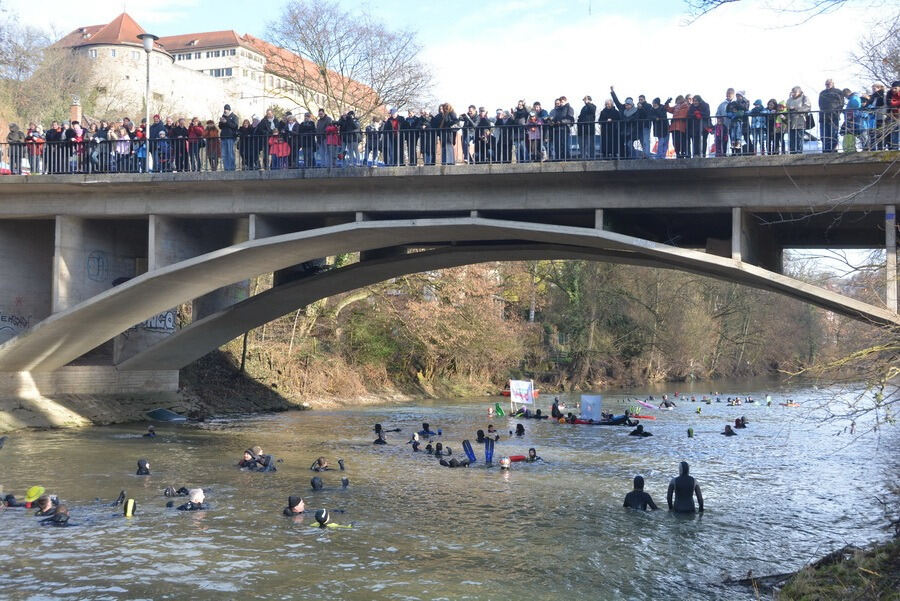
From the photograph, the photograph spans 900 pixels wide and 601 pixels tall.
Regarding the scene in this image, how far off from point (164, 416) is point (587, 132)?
18.2 meters

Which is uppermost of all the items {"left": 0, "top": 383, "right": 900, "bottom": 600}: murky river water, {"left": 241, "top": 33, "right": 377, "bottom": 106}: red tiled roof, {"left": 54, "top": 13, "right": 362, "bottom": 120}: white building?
{"left": 54, "top": 13, "right": 362, "bottom": 120}: white building

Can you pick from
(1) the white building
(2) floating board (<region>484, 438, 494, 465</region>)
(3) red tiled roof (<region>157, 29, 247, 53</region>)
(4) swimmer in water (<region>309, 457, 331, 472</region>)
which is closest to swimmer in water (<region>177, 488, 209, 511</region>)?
(4) swimmer in water (<region>309, 457, 331, 472</region>)

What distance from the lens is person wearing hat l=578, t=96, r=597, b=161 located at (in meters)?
20.2

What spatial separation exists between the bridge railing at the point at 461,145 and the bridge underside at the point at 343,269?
1.46 m

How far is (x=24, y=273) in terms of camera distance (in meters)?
26.9

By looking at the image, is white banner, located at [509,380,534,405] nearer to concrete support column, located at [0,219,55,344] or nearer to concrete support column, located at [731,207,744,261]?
concrete support column, located at [0,219,55,344]

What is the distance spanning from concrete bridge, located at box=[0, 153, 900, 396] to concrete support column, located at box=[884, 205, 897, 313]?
0.06 metres

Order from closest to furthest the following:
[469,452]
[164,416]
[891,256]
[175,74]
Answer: [891,256] → [469,452] → [164,416] → [175,74]

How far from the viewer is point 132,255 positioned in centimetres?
2733

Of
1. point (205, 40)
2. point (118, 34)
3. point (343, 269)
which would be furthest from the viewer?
point (205, 40)

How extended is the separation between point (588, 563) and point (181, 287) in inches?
614

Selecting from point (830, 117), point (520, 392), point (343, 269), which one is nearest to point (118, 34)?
point (520, 392)

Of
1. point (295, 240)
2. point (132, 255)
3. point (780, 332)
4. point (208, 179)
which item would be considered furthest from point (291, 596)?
point (780, 332)

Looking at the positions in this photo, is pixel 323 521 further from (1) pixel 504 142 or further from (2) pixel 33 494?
(1) pixel 504 142
